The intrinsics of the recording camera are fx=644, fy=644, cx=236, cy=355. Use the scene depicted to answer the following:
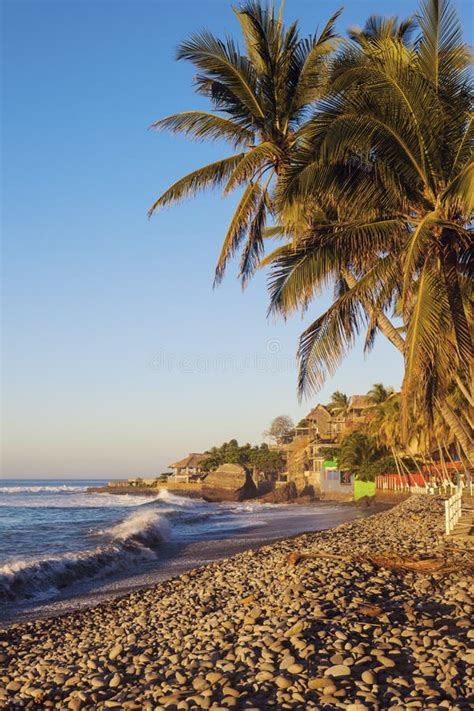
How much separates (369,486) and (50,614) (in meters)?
42.0

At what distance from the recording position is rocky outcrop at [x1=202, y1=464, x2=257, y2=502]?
75.7 metres

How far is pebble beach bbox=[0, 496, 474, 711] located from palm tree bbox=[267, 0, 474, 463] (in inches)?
112

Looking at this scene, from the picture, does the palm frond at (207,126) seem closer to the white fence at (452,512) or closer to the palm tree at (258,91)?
the palm tree at (258,91)

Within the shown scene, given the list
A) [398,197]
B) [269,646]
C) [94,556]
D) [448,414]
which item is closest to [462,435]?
[448,414]

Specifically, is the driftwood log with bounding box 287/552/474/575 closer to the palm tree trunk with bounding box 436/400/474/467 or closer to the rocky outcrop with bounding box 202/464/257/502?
the palm tree trunk with bounding box 436/400/474/467

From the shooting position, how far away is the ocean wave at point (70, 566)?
16.0m

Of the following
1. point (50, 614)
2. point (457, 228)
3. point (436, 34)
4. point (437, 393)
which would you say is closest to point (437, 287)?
point (457, 228)

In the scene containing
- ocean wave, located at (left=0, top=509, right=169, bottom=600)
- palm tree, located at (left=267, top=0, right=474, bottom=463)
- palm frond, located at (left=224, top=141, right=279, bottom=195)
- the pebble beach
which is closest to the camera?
the pebble beach

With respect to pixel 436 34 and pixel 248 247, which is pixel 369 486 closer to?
pixel 248 247

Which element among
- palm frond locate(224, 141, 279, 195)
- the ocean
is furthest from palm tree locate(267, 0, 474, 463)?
the ocean

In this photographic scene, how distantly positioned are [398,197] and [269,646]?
7.33m

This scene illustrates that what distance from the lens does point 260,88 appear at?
1292 cm

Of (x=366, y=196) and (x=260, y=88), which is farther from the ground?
(x=260, y=88)

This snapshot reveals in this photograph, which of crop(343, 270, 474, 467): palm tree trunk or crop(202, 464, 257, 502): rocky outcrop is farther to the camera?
crop(202, 464, 257, 502): rocky outcrop
